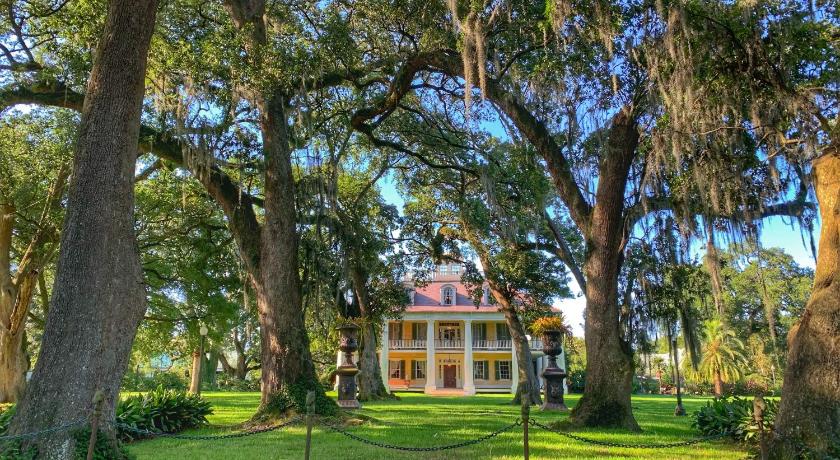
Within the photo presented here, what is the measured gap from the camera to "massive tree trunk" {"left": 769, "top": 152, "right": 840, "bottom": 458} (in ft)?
20.0

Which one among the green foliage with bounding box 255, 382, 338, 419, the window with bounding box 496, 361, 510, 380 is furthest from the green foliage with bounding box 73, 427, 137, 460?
the window with bounding box 496, 361, 510, 380

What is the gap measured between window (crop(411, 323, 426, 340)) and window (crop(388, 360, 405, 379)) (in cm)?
221

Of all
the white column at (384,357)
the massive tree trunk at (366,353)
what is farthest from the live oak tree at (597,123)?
the white column at (384,357)

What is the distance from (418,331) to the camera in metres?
40.6

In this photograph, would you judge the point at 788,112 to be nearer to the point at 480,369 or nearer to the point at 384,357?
the point at 384,357

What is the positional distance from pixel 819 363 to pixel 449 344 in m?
33.8

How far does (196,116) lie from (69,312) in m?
5.72

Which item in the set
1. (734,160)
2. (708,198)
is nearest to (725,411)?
(708,198)

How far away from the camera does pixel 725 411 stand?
380 inches

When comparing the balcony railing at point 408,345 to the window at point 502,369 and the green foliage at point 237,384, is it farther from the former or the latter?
the green foliage at point 237,384

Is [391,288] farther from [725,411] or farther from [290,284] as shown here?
[725,411]

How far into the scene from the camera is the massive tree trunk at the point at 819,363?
20.0ft

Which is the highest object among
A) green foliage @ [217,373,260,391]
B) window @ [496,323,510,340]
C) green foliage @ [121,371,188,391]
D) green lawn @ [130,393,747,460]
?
window @ [496,323,510,340]

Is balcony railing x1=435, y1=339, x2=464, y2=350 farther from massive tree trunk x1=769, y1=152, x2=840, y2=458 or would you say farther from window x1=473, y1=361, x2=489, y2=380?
massive tree trunk x1=769, y1=152, x2=840, y2=458
